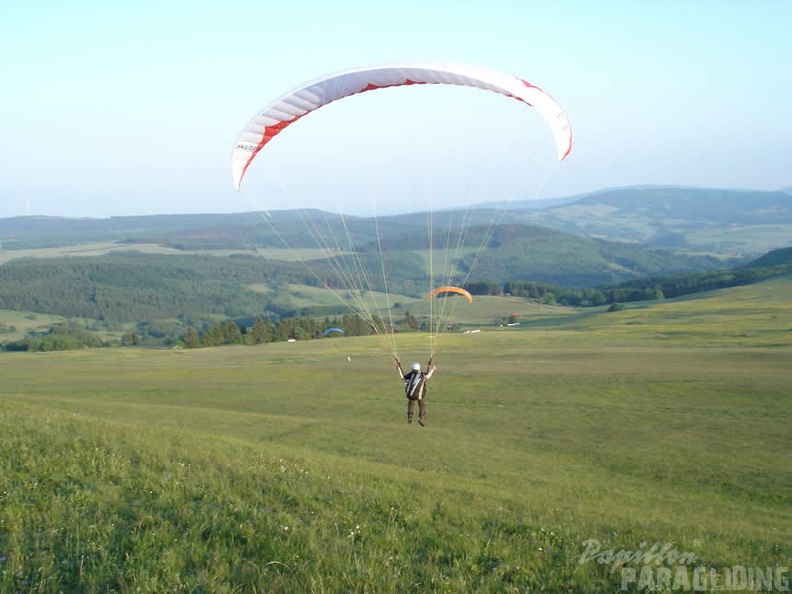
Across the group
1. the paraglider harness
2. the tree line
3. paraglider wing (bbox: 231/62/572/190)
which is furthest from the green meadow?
the tree line

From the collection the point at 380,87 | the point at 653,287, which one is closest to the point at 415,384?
the point at 380,87

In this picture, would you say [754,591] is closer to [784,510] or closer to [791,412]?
[784,510]

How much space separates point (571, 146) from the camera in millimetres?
13828

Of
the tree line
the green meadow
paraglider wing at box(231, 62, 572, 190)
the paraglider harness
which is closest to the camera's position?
the green meadow

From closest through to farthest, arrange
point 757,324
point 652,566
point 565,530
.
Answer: point 652,566 < point 565,530 < point 757,324

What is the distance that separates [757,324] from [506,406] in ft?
129

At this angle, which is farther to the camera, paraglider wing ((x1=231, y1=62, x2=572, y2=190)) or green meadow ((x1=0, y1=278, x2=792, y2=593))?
paraglider wing ((x1=231, y1=62, x2=572, y2=190))

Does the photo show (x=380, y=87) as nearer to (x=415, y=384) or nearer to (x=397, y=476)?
(x=415, y=384)

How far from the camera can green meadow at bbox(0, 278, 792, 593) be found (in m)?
5.27

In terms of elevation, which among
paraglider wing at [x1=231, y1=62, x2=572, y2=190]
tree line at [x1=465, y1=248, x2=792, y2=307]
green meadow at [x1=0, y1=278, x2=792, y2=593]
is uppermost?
paraglider wing at [x1=231, y1=62, x2=572, y2=190]

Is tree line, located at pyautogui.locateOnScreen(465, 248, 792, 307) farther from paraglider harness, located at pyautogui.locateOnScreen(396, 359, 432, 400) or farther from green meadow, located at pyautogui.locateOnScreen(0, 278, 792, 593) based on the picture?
paraglider harness, located at pyautogui.locateOnScreen(396, 359, 432, 400)

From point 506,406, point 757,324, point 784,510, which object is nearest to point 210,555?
point 784,510

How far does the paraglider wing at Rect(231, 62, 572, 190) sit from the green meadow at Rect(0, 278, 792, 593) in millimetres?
6410

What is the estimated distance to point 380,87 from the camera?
42.8 ft
